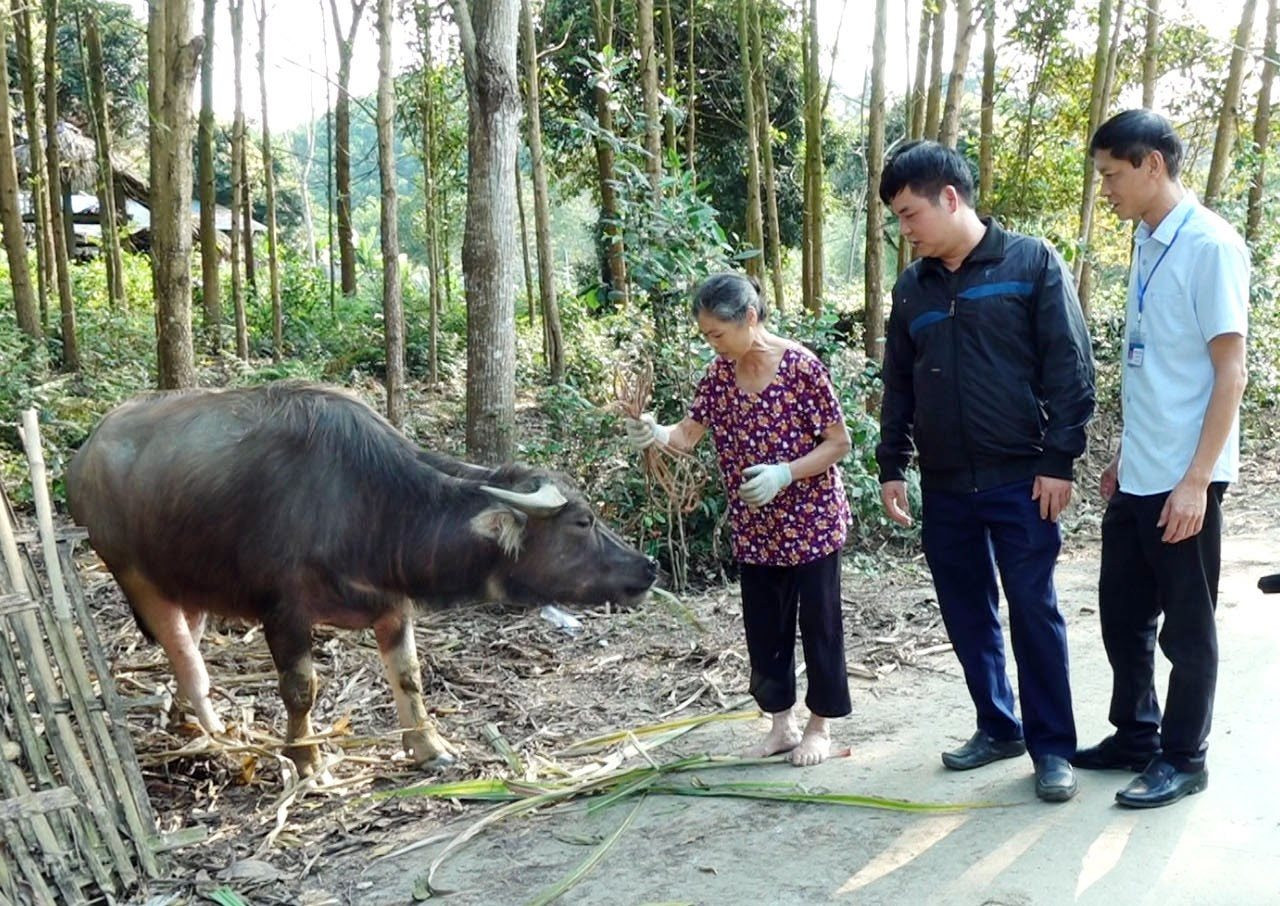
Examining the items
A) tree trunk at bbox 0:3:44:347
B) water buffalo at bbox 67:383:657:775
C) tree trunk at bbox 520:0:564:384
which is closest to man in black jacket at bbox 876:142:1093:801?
water buffalo at bbox 67:383:657:775

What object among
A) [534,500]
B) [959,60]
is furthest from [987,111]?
[534,500]

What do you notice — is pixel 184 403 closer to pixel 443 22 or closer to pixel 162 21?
pixel 162 21

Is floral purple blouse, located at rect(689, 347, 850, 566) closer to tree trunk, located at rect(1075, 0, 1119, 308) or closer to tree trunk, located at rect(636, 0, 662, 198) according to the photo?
tree trunk, located at rect(636, 0, 662, 198)

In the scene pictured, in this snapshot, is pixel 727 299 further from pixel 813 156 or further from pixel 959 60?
pixel 813 156

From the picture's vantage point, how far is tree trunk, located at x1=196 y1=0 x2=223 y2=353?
44.0ft

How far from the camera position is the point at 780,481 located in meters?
3.66

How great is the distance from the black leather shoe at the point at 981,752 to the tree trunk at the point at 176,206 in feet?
16.2

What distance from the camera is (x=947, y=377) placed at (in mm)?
3541

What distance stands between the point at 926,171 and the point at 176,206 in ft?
15.8

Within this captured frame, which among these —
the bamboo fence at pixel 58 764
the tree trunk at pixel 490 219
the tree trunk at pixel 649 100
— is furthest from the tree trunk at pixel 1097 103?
the bamboo fence at pixel 58 764

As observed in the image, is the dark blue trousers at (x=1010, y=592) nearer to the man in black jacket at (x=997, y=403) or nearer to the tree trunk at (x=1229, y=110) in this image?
the man in black jacket at (x=997, y=403)

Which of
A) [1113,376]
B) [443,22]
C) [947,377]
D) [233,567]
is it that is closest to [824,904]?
[947,377]

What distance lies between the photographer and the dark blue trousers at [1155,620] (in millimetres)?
3309

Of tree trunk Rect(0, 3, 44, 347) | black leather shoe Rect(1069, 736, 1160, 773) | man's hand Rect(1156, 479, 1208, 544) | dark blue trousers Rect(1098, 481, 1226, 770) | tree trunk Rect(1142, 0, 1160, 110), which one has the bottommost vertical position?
black leather shoe Rect(1069, 736, 1160, 773)
